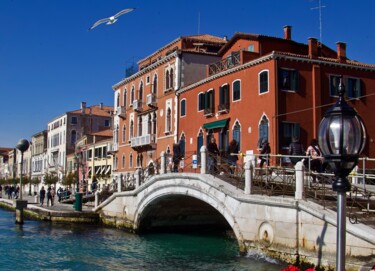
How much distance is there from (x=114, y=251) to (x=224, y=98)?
10737 mm

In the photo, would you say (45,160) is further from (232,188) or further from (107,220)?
(232,188)

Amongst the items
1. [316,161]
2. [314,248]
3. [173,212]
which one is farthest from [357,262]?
[173,212]

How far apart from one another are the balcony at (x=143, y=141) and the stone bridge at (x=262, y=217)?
1029 centimetres

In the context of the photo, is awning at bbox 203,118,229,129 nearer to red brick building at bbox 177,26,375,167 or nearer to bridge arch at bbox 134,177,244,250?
red brick building at bbox 177,26,375,167

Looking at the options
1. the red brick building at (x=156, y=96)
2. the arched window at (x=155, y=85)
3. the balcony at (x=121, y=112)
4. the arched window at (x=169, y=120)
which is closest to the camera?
the red brick building at (x=156, y=96)

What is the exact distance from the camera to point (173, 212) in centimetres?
2200

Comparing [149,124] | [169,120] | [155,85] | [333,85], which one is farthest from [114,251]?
[155,85]

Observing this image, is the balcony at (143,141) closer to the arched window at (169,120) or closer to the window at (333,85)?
the arched window at (169,120)

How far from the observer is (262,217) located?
1294cm

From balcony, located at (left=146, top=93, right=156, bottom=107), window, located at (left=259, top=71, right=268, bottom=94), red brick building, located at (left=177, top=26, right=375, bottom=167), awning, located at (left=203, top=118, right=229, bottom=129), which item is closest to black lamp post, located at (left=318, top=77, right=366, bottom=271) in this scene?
red brick building, located at (left=177, top=26, right=375, bottom=167)

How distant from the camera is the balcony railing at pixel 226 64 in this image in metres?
24.0

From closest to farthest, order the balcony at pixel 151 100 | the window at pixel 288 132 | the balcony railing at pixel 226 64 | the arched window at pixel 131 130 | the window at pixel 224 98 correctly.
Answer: the window at pixel 288 132
the balcony railing at pixel 226 64
the window at pixel 224 98
the balcony at pixel 151 100
the arched window at pixel 131 130

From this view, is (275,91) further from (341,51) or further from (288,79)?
(341,51)

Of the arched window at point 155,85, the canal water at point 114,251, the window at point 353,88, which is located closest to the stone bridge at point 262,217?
the canal water at point 114,251
